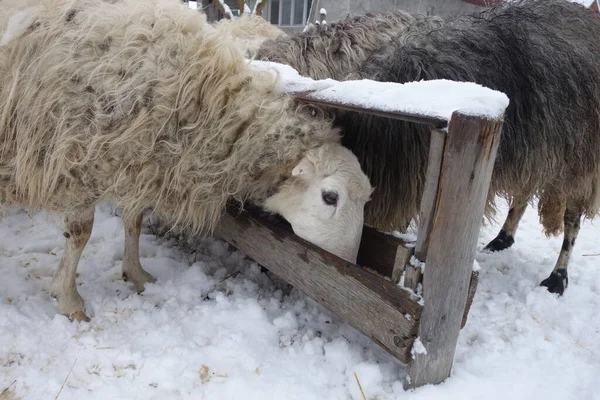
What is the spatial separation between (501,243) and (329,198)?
2475 millimetres

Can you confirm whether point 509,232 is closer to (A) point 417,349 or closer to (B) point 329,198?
(B) point 329,198

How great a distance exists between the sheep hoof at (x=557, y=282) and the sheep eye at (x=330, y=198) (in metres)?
1.90

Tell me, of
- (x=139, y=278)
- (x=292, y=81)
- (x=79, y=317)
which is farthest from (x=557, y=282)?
(x=79, y=317)

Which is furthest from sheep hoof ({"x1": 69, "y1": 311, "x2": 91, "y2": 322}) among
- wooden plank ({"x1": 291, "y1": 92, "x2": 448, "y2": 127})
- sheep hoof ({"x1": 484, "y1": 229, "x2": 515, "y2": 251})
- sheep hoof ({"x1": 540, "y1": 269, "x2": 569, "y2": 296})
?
sheep hoof ({"x1": 484, "y1": 229, "x2": 515, "y2": 251})

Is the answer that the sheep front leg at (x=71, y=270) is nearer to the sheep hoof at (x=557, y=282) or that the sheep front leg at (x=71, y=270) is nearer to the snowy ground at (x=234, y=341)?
the snowy ground at (x=234, y=341)

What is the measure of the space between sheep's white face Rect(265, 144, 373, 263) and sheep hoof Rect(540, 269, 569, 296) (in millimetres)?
1734

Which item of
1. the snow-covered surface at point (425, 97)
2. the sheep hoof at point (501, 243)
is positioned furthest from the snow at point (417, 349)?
the sheep hoof at point (501, 243)

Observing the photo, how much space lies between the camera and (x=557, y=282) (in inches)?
126

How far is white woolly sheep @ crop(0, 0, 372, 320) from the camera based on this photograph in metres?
2.15

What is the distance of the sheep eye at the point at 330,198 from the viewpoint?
2279mm

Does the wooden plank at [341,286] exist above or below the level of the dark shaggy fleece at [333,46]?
below

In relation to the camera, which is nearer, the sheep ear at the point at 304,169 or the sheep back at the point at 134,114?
the sheep back at the point at 134,114

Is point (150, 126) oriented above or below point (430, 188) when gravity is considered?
below

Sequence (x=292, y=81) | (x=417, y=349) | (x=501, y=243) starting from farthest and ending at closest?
(x=501, y=243)
(x=292, y=81)
(x=417, y=349)
